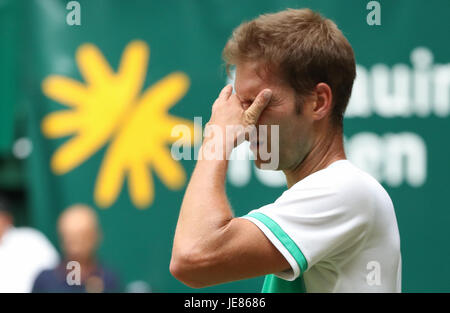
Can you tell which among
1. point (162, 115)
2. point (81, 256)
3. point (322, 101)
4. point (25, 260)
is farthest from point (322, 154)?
point (25, 260)

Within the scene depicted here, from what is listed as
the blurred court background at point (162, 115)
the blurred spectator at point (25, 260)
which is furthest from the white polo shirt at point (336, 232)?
the blurred spectator at point (25, 260)

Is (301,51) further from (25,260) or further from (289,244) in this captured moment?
(25,260)

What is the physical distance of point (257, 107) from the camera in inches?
68.2

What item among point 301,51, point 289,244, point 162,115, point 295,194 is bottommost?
point 289,244

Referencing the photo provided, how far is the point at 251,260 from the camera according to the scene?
1.56 meters

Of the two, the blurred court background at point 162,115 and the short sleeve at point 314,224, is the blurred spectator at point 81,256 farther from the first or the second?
the short sleeve at point 314,224

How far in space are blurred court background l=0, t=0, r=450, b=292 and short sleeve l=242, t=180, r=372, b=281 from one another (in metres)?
2.57

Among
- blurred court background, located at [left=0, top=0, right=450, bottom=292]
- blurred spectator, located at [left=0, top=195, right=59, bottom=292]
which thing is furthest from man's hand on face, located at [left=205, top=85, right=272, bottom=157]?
blurred spectator, located at [left=0, top=195, right=59, bottom=292]

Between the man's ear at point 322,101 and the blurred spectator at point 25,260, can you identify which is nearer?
the man's ear at point 322,101

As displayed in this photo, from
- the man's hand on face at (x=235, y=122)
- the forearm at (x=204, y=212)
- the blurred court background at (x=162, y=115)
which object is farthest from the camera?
the blurred court background at (x=162, y=115)

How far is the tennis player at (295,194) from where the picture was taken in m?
1.56

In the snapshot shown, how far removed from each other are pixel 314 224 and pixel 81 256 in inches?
121

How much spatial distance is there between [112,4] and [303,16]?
2.89 meters
